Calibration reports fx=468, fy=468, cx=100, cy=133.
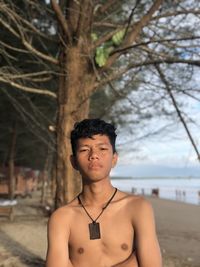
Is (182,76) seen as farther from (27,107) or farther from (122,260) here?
(27,107)

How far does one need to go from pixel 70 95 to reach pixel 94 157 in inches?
260

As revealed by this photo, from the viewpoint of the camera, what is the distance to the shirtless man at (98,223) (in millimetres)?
2447

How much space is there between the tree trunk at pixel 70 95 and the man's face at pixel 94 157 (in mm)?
6388

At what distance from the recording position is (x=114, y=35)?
30.7 feet

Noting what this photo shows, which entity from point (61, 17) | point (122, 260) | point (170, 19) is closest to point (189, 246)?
point (170, 19)

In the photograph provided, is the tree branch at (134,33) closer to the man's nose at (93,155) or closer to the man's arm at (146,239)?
the man's nose at (93,155)

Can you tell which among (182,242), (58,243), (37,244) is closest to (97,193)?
(58,243)

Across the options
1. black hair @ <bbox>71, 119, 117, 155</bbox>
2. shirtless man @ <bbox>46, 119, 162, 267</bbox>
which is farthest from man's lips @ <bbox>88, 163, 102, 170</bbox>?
black hair @ <bbox>71, 119, 117, 155</bbox>

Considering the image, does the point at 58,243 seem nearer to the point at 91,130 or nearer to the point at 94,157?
the point at 94,157

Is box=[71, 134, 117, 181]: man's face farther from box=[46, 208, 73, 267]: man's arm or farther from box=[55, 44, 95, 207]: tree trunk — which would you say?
box=[55, 44, 95, 207]: tree trunk

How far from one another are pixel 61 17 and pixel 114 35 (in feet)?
3.73

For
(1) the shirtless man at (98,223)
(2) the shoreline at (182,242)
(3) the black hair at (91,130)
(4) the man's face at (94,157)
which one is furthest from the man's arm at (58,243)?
(2) the shoreline at (182,242)

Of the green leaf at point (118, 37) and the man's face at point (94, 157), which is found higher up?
the green leaf at point (118, 37)

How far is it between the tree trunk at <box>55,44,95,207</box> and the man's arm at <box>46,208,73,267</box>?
6.40m
